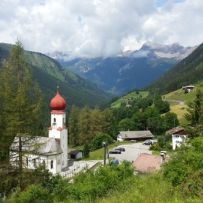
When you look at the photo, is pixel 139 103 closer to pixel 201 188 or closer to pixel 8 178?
pixel 8 178

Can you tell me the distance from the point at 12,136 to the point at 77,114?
8771 cm

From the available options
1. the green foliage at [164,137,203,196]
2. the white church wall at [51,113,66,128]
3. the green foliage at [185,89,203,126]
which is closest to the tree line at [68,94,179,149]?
the white church wall at [51,113,66,128]

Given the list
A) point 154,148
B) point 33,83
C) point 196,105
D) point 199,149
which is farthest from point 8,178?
point 154,148

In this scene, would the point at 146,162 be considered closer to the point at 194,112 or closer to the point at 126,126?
the point at 194,112

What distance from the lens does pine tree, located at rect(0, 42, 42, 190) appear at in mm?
27375

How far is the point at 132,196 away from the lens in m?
15.3

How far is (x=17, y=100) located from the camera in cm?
2762

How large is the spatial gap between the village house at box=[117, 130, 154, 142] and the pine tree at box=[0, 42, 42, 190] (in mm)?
81724

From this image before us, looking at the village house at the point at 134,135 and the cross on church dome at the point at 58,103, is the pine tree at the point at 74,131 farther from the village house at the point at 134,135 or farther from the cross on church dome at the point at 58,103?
the cross on church dome at the point at 58,103

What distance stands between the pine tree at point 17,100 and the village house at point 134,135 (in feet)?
268

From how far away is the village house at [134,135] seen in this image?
360 feet

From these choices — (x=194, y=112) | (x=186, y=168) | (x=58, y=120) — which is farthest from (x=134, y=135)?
(x=186, y=168)

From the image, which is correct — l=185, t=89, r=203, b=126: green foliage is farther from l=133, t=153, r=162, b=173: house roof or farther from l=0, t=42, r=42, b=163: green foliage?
l=0, t=42, r=42, b=163: green foliage

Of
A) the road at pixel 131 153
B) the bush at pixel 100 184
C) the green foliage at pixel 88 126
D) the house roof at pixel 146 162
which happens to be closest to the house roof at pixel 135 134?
the green foliage at pixel 88 126
